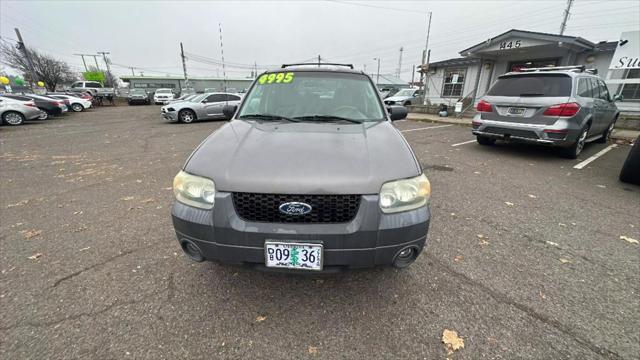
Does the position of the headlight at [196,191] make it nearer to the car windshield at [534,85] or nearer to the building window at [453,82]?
the car windshield at [534,85]

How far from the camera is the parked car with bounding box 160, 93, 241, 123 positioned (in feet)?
41.0

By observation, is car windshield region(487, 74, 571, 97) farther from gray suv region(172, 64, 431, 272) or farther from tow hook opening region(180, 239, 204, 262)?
tow hook opening region(180, 239, 204, 262)

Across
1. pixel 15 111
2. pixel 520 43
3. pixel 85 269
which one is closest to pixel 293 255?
pixel 85 269

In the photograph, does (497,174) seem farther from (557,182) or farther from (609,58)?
(609,58)

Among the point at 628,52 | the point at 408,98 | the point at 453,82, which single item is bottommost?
Result: the point at 408,98

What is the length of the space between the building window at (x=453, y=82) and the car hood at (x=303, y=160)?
A: 16807 millimetres

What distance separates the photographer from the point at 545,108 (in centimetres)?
515

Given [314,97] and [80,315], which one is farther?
[314,97]

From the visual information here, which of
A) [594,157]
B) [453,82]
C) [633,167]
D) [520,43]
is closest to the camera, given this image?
[633,167]

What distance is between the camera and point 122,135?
9.62 m

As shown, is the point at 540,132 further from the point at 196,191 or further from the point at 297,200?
the point at 196,191

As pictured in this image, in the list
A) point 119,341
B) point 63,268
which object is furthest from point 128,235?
point 119,341

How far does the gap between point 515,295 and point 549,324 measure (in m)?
0.27

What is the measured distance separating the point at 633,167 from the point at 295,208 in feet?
19.0
